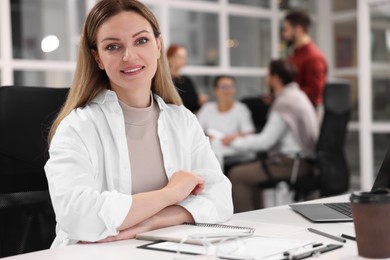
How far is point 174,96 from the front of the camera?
1.84 metres

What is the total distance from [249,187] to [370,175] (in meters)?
2.05

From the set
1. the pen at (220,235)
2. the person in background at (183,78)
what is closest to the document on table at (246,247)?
the pen at (220,235)

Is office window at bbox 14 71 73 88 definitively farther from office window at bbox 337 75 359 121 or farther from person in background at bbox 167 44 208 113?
office window at bbox 337 75 359 121

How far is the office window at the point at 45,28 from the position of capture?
15.1ft

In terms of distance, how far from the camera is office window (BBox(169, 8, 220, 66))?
5.69 meters

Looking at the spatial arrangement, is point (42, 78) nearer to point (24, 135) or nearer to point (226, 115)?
point (226, 115)

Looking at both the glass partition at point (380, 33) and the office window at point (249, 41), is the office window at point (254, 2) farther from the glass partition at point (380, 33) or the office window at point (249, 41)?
the glass partition at point (380, 33)

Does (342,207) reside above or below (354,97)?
below

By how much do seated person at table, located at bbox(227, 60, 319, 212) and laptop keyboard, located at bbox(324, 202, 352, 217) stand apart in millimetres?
2261

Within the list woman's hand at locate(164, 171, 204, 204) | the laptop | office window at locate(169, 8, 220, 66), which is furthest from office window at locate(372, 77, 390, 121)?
woman's hand at locate(164, 171, 204, 204)

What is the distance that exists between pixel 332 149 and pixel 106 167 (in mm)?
2587

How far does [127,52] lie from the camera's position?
1.62 m

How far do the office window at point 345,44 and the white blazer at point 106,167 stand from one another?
510cm

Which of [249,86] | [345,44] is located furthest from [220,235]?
[345,44]
